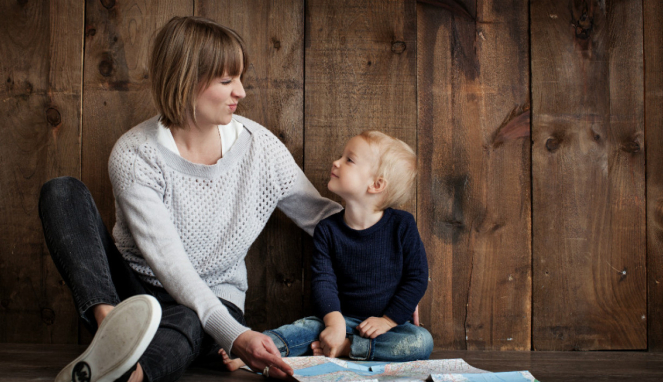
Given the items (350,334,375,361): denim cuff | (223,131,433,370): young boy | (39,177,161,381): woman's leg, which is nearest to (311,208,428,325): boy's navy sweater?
(223,131,433,370): young boy

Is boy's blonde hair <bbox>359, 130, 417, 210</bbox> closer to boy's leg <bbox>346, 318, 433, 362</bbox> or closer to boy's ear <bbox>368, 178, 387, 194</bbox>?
boy's ear <bbox>368, 178, 387, 194</bbox>

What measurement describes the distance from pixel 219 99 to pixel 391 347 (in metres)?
0.69

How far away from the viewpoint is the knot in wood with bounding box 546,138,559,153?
1.37 m

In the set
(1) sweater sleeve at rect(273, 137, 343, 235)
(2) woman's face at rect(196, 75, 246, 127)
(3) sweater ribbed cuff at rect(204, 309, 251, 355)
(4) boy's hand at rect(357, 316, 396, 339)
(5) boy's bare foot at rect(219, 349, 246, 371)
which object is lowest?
(5) boy's bare foot at rect(219, 349, 246, 371)

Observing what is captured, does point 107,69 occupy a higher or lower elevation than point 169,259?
higher

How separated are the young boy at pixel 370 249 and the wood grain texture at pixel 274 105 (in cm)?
17

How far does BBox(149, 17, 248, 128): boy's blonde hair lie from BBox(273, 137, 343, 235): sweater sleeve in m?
0.25

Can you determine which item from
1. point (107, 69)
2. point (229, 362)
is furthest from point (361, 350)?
point (107, 69)

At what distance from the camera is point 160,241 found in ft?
3.51

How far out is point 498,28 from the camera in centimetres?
137

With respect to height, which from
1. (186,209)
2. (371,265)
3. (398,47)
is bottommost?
(371,265)

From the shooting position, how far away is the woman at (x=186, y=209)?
0.96 metres

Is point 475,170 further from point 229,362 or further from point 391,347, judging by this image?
point 229,362

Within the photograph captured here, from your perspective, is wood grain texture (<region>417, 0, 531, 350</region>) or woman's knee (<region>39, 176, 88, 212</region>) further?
wood grain texture (<region>417, 0, 531, 350</region>)
